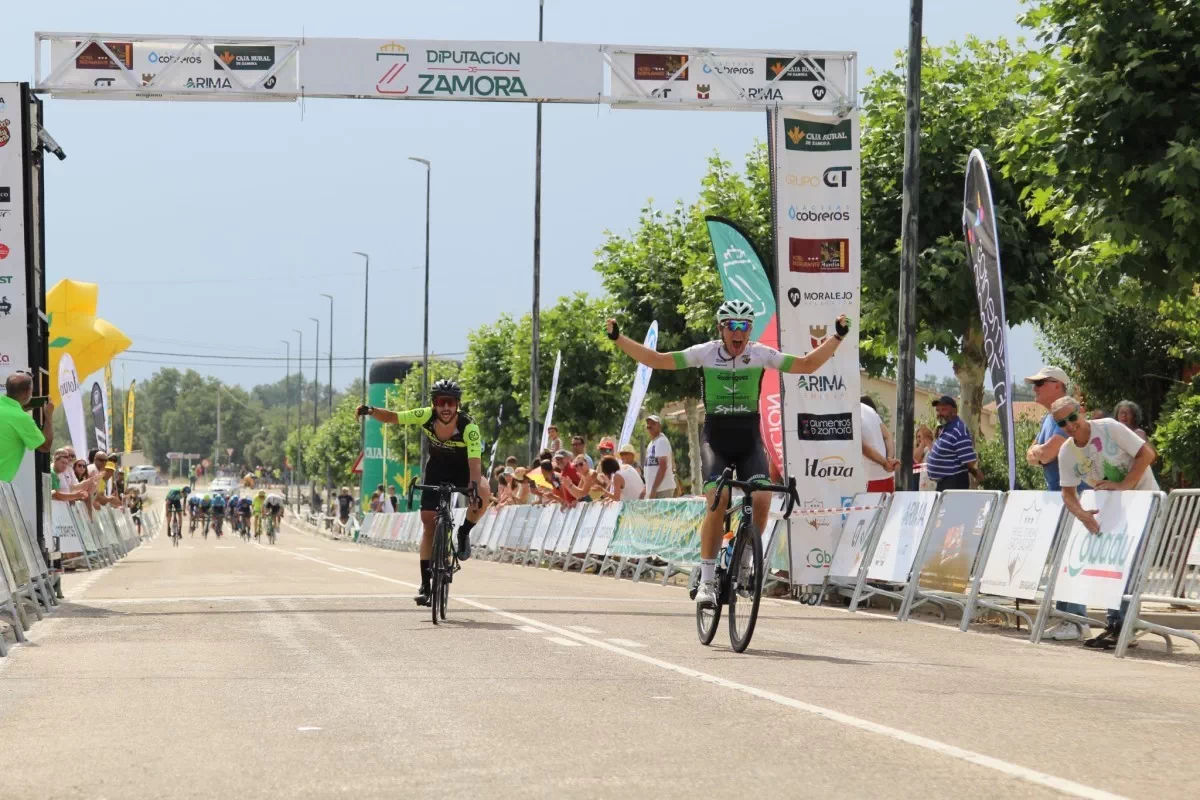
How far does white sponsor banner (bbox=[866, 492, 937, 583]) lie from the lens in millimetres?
15383

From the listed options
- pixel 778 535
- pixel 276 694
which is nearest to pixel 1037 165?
pixel 778 535

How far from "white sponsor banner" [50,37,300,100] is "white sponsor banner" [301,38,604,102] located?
0.35m

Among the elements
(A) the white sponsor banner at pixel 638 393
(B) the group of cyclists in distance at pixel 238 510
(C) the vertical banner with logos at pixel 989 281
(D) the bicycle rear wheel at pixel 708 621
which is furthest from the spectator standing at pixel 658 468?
(B) the group of cyclists in distance at pixel 238 510

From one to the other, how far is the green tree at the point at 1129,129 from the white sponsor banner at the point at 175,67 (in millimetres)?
8570

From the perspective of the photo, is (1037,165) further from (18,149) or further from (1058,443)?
(18,149)

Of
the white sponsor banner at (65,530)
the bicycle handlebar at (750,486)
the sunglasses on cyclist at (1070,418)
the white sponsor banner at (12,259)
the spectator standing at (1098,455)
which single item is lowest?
the white sponsor banner at (65,530)

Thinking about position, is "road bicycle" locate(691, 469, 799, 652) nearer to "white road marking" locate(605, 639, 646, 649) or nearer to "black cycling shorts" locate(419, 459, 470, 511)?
"white road marking" locate(605, 639, 646, 649)

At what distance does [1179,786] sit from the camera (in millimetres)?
6164

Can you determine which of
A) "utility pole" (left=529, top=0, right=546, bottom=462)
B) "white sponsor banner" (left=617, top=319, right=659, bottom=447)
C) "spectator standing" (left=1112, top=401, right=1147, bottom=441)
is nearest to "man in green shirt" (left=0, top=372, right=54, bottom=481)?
"spectator standing" (left=1112, top=401, right=1147, bottom=441)

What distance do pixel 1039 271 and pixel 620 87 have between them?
12426 mm

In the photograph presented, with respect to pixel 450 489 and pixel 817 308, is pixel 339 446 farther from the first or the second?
pixel 450 489

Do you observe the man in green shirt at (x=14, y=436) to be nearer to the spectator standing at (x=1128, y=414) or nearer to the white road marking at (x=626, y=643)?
the white road marking at (x=626, y=643)

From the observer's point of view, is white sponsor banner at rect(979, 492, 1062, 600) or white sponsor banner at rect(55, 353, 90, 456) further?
white sponsor banner at rect(55, 353, 90, 456)

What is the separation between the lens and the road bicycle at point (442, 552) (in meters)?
13.6
